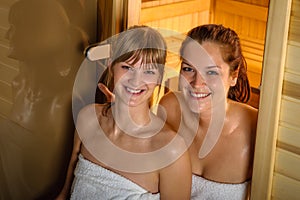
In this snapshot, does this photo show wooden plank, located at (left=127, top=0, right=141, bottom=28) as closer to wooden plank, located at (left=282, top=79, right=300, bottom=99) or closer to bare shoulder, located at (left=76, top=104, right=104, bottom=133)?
bare shoulder, located at (left=76, top=104, right=104, bottom=133)

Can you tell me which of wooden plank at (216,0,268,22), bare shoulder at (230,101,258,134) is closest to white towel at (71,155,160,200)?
bare shoulder at (230,101,258,134)

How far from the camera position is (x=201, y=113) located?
161 cm

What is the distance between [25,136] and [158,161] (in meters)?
0.71

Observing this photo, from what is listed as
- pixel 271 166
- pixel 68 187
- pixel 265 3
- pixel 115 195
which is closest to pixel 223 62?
pixel 271 166

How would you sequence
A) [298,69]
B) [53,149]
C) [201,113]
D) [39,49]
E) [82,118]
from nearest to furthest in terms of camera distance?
[298,69]
[201,113]
[82,118]
[39,49]
[53,149]

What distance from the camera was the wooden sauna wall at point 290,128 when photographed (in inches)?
52.4

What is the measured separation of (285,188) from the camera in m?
1.43

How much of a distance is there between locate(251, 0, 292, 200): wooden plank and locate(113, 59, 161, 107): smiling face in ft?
1.00

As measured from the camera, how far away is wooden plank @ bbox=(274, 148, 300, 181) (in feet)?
4.58

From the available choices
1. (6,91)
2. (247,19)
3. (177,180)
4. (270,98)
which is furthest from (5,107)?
(247,19)

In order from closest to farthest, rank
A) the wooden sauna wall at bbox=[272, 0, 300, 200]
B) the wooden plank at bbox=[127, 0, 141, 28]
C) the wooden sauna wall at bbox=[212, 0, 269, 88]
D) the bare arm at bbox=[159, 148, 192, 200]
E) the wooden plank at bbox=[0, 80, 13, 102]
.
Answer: the wooden sauna wall at bbox=[272, 0, 300, 200], the bare arm at bbox=[159, 148, 192, 200], the wooden plank at bbox=[127, 0, 141, 28], the wooden plank at bbox=[0, 80, 13, 102], the wooden sauna wall at bbox=[212, 0, 269, 88]

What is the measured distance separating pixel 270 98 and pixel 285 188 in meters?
0.24

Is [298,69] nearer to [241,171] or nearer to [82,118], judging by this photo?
[241,171]

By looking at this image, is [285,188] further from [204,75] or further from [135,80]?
[135,80]
